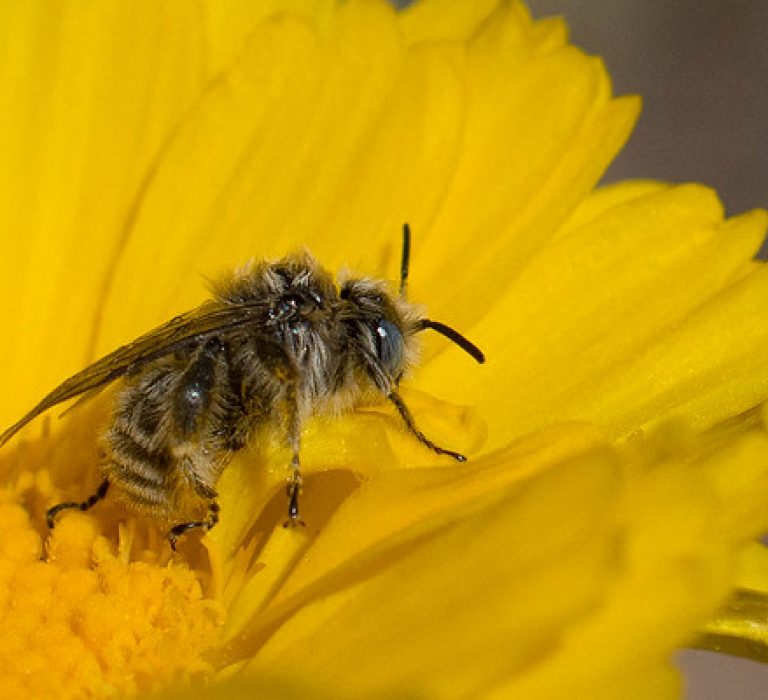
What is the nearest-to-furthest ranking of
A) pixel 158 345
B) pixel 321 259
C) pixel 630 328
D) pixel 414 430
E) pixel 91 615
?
pixel 158 345 → pixel 91 615 → pixel 414 430 → pixel 630 328 → pixel 321 259

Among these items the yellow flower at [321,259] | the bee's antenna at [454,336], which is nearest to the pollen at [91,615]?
the yellow flower at [321,259]

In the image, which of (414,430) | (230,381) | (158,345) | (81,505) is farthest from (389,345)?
(81,505)

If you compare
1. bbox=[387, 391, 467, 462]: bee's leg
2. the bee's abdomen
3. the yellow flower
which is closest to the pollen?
the yellow flower

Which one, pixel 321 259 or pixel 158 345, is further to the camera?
pixel 321 259

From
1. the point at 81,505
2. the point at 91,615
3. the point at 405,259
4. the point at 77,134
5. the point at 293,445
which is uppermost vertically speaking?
the point at 77,134

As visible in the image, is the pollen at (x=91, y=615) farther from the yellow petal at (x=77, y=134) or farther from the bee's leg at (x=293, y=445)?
the yellow petal at (x=77, y=134)

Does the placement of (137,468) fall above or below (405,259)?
below

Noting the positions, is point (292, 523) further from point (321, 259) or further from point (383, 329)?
point (321, 259)

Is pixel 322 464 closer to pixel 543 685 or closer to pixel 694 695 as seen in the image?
pixel 543 685

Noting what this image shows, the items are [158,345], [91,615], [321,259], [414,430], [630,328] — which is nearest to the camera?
[158,345]
